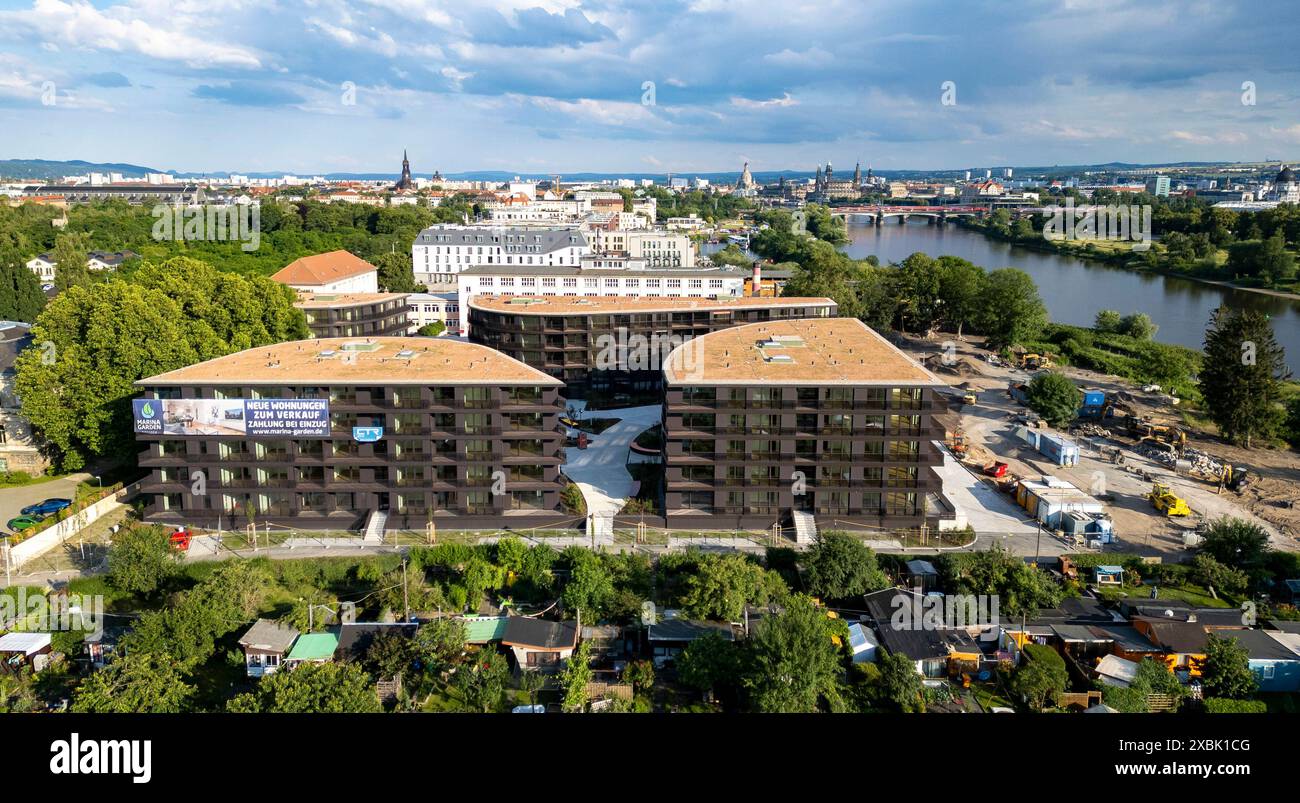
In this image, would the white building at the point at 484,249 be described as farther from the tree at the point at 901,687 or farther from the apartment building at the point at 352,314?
the tree at the point at 901,687

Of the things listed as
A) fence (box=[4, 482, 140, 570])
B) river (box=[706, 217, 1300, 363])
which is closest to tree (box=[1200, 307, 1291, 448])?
river (box=[706, 217, 1300, 363])

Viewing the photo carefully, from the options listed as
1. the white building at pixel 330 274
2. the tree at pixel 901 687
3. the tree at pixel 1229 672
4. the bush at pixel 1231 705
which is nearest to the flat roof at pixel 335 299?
the white building at pixel 330 274

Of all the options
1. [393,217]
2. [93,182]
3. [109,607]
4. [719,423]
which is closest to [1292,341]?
[719,423]

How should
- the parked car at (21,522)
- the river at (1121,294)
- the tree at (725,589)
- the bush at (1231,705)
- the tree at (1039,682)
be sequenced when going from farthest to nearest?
the river at (1121,294) → the parked car at (21,522) → the tree at (725,589) → the tree at (1039,682) → the bush at (1231,705)

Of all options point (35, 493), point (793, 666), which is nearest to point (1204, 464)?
point (793, 666)

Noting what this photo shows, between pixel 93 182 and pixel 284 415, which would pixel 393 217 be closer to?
pixel 284 415
